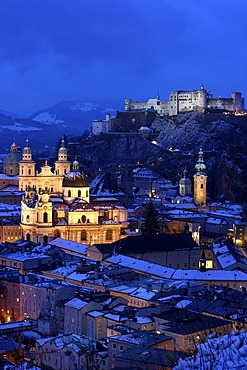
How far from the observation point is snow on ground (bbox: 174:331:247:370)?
10.0m

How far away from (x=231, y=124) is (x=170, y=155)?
8367mm

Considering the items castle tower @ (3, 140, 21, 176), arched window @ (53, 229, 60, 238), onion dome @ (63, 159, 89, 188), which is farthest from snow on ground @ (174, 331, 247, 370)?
castle tower @ (3, 140, 21, 176)

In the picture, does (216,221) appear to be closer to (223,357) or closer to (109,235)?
(109,235)

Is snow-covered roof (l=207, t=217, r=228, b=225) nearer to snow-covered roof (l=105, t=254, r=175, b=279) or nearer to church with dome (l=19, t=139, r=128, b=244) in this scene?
church with dome (l=19, t=139, r=128, b=244)

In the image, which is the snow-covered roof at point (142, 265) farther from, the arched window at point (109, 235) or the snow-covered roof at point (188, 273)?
the arched window at point (109, 235)

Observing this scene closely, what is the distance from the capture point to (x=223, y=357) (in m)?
10.2

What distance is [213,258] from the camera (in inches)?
1893

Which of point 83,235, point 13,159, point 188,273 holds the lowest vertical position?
point 188,273

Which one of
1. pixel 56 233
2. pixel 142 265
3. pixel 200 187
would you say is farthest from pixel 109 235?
pixel 200 187

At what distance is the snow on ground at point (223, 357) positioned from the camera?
1001 centimetres

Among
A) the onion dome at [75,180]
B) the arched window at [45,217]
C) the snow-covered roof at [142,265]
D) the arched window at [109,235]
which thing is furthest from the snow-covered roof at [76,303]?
the onion dome at [75,180]

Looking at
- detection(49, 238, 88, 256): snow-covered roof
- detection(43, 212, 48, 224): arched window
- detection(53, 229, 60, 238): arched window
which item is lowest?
detection(49, 238, 88, 256): snow-covered roof

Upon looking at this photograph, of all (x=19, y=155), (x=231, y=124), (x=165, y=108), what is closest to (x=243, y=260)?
(x=19, y=155)

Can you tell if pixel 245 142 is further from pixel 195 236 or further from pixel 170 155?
pixel 195 236
